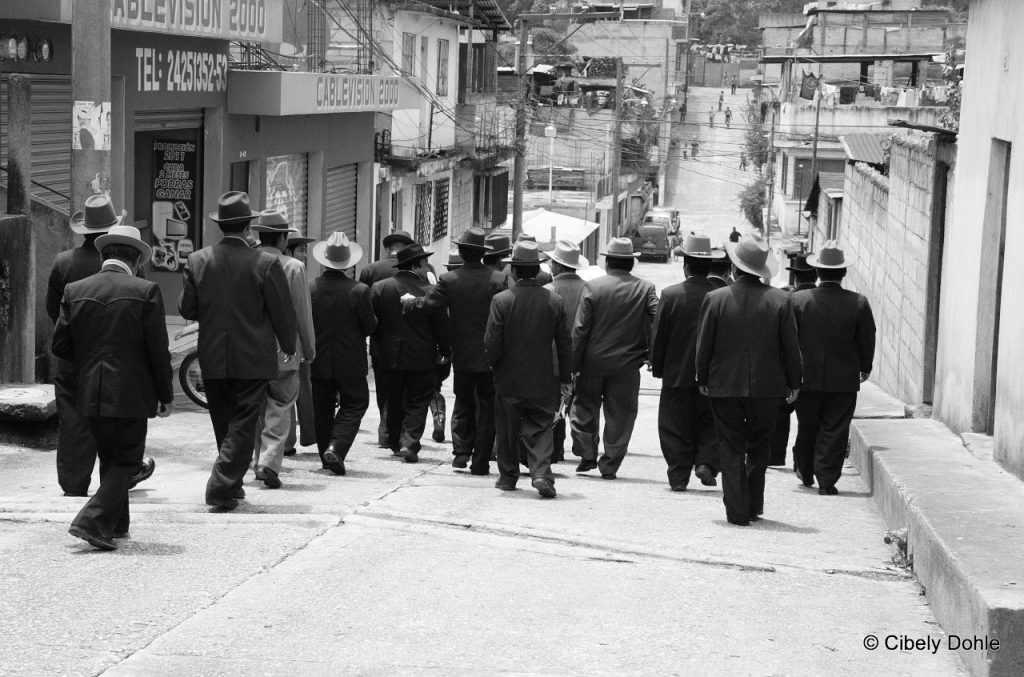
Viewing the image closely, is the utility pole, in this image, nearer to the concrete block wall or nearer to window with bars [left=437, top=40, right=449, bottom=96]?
the concrete block wall

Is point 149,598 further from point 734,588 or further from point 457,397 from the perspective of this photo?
point 457,397

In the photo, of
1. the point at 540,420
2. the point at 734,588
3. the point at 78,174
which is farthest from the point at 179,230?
the point at 734,588

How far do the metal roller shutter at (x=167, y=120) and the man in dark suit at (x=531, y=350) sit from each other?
8301mm

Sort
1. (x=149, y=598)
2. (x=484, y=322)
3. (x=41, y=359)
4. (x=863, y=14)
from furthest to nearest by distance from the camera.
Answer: (x=863, y=14), (x=41, y=359), (x=484, y=322), (x=149, y=598)

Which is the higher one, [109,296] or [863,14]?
[863,14]

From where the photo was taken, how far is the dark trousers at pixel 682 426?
9625mm

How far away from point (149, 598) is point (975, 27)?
8.61 meters

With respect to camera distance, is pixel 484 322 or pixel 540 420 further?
pixel 484 322

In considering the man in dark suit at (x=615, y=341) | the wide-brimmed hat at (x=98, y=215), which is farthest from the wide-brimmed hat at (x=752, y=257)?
the wide-brimmed hat at (x=98, y=215)

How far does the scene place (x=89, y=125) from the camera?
977 cm

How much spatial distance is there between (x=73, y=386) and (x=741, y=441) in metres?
3.99

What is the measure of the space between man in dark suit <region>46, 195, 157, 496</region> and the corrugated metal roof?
618 inches

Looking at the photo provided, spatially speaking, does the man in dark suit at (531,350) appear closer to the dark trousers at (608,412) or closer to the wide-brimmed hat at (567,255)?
the dark trousers at (608,412)

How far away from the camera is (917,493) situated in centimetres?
770
